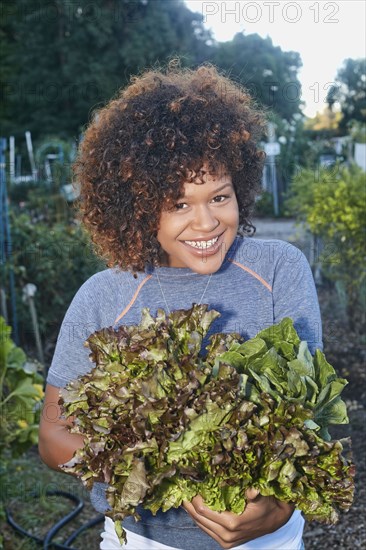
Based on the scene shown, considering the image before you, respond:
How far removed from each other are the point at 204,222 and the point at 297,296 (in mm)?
344

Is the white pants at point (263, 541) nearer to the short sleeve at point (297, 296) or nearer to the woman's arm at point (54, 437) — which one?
the woman's arm at point (54, 437)

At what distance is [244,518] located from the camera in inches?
64.4

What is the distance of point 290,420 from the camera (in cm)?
156

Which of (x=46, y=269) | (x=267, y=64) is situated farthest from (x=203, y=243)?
(x=267, y=64)

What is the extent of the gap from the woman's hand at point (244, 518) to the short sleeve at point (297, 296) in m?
0.45

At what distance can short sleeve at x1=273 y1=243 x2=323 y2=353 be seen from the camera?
6.33 feet

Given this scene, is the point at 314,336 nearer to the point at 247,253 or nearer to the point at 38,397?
the point at 247,253

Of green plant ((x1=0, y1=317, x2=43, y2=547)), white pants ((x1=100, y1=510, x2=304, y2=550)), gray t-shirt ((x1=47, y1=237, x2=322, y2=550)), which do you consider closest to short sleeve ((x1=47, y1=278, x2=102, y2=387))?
gray t-shirt ((x1=47, y1=237, x2=322, y2=550))

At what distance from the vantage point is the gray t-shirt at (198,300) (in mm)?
1984

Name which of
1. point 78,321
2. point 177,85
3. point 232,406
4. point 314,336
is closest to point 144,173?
point 177,85

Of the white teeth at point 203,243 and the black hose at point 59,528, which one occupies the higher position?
the white teeth at point 203,243

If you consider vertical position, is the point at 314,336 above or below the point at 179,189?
below

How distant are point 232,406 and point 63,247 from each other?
19.4ft

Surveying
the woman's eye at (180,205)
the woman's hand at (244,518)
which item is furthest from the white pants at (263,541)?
the woman's eye at (180,205)
